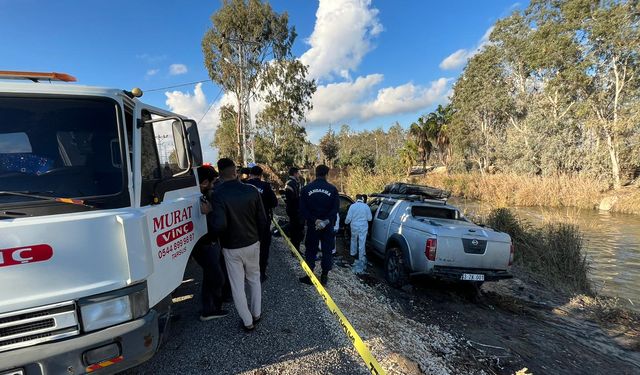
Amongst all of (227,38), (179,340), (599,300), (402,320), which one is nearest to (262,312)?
(179,340)

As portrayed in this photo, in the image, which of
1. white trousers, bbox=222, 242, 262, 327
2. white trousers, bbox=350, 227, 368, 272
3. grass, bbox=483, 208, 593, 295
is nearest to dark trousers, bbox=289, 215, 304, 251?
white trousers, bbox=350, 227, 368, 272

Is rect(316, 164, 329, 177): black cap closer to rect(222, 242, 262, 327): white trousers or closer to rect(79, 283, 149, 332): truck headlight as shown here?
rect(222, 242, 262, 327): white trousers

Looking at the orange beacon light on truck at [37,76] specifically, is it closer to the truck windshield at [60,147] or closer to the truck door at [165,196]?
the truck windshield at [60,147]

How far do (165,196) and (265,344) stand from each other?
1885 millimetres

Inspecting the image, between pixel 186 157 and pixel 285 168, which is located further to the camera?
pixel 285 168

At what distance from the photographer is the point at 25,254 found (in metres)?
2.08

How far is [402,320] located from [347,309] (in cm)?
88

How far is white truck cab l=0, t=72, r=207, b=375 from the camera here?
2.09m

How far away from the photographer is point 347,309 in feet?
16.4

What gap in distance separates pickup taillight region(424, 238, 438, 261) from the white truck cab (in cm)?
436

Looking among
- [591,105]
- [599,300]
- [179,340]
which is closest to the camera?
[179,340]

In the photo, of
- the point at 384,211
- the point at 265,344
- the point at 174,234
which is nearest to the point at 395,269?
the point at 384,211

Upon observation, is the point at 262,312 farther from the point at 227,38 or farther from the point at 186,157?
the point at 227,38

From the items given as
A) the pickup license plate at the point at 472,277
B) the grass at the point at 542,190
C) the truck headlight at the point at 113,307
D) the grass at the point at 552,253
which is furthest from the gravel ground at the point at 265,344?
the grass at the point at 542,190
